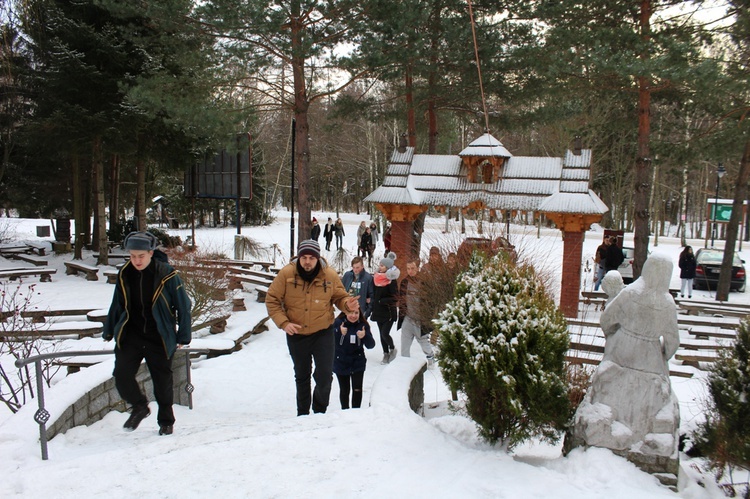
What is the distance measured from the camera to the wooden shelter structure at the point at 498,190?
11.7 metres

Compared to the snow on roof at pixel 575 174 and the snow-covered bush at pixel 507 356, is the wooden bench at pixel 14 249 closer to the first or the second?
the snow on roof at pixel 575 174

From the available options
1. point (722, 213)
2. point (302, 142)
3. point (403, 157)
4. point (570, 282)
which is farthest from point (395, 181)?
point (722, 213)

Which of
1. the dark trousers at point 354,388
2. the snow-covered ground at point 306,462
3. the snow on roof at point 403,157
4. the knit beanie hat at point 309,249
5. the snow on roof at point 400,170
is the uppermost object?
the snow on roof at point 403,157

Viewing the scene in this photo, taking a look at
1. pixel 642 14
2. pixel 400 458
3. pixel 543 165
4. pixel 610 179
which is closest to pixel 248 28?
pixel 543 165

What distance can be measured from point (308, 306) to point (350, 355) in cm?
101

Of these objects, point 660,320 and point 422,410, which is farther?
point 422,410

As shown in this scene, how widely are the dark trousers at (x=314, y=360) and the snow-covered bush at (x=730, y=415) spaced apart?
3.13m

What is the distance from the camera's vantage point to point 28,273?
15.1 meters

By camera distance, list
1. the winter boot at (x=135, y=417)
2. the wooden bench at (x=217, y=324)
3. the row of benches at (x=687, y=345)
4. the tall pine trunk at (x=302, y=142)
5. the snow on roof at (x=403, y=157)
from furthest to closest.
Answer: the tall pine trunk at (x=302, y=142) < the snow on roof at (x=403, y=157) < the wooden bench at (x=217, y=324) < the row of benches at (x=687, y=345) < the winter boot at (x=135, y=417)

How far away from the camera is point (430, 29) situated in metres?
15.2

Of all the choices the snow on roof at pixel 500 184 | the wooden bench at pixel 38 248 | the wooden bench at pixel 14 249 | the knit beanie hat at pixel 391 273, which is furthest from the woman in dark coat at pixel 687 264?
the wooden bench at pixel 14 249

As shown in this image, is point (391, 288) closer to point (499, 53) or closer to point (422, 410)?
point (422, 410)

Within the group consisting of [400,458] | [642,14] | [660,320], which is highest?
[642,14]

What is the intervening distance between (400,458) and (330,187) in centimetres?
4784
